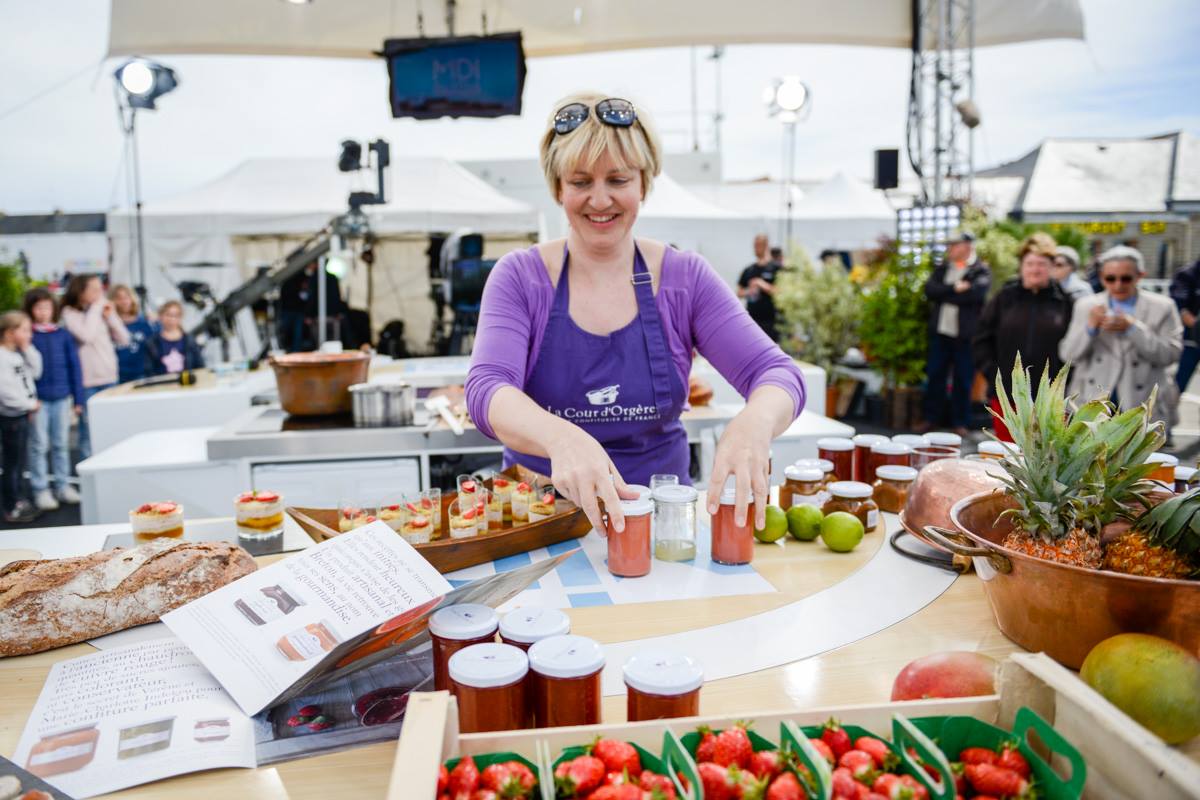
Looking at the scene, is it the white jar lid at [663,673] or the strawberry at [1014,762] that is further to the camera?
the white jar lid at [663,673]

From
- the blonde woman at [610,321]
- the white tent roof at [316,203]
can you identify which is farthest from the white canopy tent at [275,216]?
the blonde woman at [610,321]

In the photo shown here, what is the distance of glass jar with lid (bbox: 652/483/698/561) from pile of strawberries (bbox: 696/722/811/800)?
0.83 metres

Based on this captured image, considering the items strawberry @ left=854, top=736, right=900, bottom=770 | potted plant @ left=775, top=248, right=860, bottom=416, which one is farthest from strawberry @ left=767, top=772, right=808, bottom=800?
potted plant @ left=775, top=248, right=860, bottom=416

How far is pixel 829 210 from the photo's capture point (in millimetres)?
13055

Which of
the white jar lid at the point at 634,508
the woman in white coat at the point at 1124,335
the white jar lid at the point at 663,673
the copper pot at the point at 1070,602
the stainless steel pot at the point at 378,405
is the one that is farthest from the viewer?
the woman in white coat at the point at 1124,335

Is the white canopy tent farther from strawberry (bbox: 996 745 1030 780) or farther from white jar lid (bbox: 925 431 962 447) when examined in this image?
strawberry (bbox: 996 745 1030 780)

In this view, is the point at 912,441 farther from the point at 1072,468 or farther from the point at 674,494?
the point at 1072,468

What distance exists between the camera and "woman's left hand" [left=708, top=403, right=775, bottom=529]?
1.50 metres

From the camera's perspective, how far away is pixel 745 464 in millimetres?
1494

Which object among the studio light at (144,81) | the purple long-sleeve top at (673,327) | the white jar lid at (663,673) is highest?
the studio light at (144,81)

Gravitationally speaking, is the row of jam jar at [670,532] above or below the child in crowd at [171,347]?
below

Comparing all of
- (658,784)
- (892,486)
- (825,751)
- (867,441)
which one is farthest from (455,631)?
(867,441)

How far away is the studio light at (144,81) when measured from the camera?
22.5 ft

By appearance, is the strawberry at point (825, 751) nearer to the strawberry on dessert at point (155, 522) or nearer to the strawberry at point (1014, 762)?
the strawberry at point (1014, 762)
